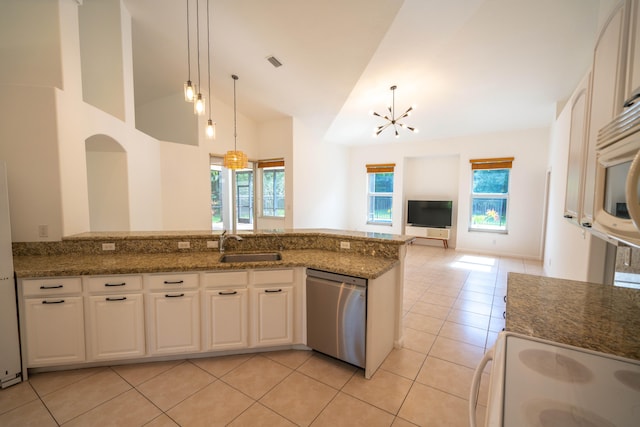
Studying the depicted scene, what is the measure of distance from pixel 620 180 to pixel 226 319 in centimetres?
248

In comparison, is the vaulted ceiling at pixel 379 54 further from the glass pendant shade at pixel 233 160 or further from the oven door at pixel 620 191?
the oven door at pixel 620 191

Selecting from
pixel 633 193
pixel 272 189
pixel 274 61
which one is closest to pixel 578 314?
pixel 633 193

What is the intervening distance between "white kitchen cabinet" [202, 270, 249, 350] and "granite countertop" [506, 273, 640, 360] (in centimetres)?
186

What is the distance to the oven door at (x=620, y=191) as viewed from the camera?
2.01ft

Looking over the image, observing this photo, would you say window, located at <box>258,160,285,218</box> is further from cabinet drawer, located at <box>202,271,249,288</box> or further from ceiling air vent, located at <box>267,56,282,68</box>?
cabinet drawer, located at <box>202,271,249,288</box>

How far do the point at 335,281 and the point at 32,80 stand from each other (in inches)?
136

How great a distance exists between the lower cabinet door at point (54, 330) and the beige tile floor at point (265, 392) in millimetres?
169

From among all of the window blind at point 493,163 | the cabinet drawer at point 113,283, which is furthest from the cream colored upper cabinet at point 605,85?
the window blind at point 493,163

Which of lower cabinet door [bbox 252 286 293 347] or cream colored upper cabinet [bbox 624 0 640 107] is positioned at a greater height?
cream colored upper cabinet [bbox 624 0 640 107]

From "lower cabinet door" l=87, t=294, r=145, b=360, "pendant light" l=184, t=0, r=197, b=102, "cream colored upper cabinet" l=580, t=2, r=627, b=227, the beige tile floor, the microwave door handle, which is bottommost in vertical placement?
the beige tile floor

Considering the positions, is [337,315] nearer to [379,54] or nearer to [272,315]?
[272,315]

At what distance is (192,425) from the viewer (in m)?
1.62

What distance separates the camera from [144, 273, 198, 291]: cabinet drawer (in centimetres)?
210

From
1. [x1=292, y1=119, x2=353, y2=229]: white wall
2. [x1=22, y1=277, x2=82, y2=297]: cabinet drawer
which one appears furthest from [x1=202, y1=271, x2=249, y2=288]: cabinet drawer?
[x1=292, y1=119, x2=353, y2=229]: white wall
